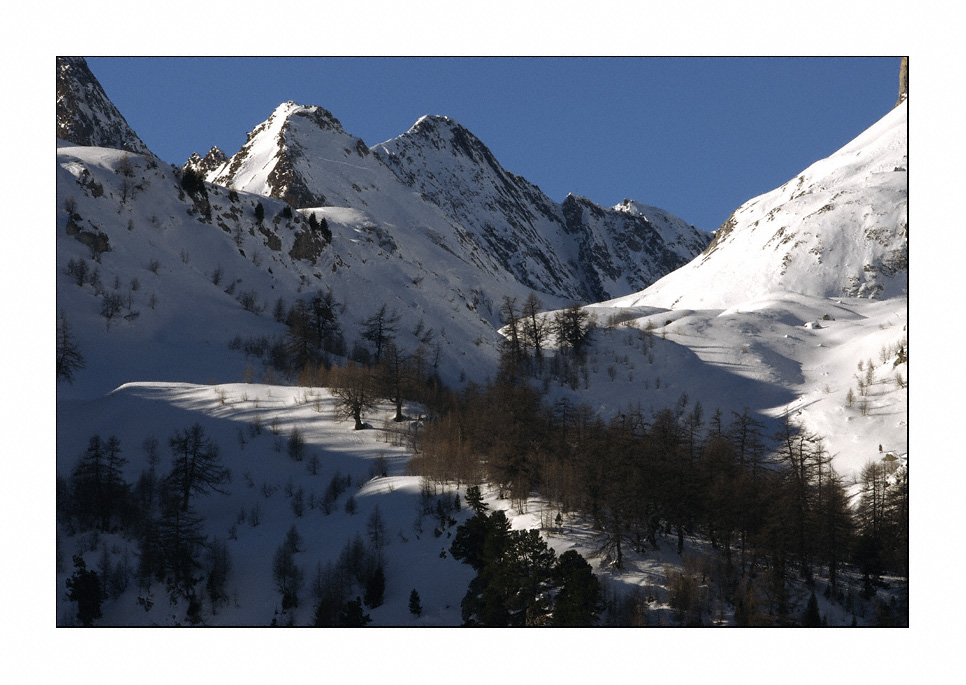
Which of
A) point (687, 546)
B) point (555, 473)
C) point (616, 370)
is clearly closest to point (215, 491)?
point (555, 473)

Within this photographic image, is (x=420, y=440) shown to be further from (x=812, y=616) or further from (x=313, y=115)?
(x=313, y=115)

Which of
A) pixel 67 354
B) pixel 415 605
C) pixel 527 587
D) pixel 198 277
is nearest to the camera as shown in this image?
pixel 527 587

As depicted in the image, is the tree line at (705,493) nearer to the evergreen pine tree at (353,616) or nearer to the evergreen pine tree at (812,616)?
the evergreen pine tree at (812,616)

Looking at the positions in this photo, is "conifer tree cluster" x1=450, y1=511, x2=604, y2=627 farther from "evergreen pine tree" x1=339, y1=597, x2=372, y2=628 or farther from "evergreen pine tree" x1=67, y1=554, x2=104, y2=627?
"evergreen pine tree" x1=67, y1=554, x2=104, y2=627

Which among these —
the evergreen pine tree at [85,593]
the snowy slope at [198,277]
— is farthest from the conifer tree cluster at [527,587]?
the snowy slope at [198,277]

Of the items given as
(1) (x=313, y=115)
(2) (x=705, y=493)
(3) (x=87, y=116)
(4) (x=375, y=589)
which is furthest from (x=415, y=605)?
(3) (x=87, y=116)

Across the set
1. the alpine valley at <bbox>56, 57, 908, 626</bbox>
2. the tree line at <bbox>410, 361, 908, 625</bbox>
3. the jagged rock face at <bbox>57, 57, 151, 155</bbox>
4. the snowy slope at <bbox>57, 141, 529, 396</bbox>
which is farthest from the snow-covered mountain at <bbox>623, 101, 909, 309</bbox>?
the jagged rock face at <bbox>57, 57, 151, 155</bbox>
